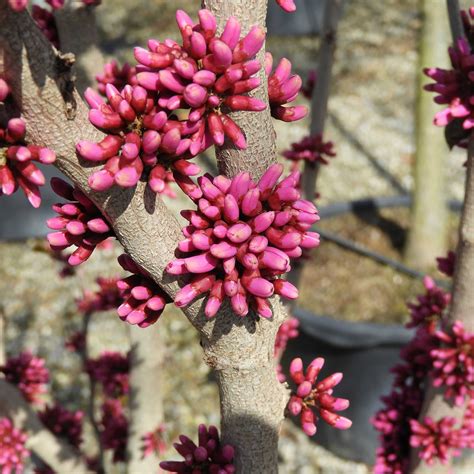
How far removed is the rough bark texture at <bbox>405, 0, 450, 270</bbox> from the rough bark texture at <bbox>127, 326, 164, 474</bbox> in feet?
7.53

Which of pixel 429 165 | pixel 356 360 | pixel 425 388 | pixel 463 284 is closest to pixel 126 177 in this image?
pixel 463 284

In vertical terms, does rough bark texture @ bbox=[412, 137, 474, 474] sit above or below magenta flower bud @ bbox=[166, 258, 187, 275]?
below

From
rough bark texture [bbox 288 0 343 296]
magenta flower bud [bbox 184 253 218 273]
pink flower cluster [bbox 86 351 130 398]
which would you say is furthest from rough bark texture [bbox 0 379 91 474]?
magenta flower bud [bbox 184 253 218 273]

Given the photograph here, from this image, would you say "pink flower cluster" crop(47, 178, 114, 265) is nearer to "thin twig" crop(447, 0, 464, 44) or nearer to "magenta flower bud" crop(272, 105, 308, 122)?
"magenta flower bud" crop(272, 105, 308, 122)

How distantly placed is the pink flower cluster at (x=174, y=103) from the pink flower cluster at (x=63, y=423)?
152 centimetres

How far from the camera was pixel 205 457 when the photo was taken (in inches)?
44.7

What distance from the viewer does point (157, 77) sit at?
882mm

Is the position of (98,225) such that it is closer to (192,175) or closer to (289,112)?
(192,175)

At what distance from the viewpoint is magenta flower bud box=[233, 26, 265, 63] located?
0.86 m

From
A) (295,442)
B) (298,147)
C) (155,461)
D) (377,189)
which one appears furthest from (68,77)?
(377,189)

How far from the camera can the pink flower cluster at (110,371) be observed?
7.42 feet

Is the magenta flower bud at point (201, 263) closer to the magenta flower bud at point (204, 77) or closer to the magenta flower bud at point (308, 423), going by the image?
the magenta flower bud at point (204, 77)

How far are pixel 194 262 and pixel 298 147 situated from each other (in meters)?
1.07

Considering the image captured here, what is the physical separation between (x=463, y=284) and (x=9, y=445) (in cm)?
129
